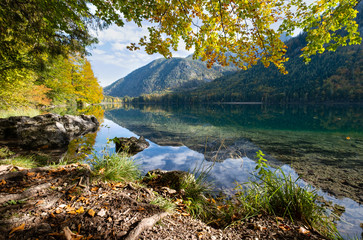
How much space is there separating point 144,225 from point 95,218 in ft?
2.23

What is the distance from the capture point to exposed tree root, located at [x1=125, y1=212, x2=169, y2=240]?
1782mm

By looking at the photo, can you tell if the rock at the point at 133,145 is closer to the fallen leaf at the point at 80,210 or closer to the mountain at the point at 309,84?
the fallen leaf at the point at 80,210

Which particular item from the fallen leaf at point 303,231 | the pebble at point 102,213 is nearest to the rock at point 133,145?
the pebble at point 102,213

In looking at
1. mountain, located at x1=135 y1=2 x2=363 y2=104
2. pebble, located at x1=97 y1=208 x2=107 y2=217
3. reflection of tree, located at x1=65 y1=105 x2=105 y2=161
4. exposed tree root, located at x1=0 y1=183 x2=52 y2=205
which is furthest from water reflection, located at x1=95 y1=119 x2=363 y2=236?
mountain, located at x1=135 y1=2 x2=363 y2=104

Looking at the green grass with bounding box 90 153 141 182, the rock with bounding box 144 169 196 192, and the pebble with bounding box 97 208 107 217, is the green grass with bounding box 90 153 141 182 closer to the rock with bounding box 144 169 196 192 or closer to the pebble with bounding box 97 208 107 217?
the rock with bounding box 144 169 196 192

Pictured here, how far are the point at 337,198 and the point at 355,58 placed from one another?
610ft

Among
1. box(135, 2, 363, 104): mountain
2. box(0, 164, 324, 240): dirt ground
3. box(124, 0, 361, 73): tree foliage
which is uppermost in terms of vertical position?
box(135, 2, 363, 104): mountain

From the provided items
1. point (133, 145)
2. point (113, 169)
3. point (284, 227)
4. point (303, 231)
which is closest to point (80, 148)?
point (133, 145)

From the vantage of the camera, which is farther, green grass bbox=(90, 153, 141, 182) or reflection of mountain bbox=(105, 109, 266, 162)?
reflection of mountain bbox=(105, 109, 266, 162)

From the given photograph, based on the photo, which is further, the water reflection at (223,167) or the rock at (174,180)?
the water reflection at (223,167)

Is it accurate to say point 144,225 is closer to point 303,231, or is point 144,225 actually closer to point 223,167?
point 303,231

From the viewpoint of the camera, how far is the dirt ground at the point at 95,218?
1794 mm

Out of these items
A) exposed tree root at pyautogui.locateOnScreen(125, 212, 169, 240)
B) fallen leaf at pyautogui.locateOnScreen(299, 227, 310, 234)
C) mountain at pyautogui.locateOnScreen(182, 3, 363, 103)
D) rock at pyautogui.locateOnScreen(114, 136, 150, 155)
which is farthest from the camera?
mountain at pyautogui.locateOnScreen(182, 3, 363, 103)

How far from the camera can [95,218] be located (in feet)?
6.70
